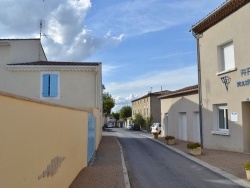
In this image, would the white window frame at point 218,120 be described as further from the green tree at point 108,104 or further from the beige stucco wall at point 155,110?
the green tree at point 108,104

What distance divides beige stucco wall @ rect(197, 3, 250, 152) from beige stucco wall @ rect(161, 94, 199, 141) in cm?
401

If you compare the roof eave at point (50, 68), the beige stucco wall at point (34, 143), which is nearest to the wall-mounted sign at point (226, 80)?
the roof eave at point (50, 68)

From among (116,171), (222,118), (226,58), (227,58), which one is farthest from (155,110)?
(116,171)

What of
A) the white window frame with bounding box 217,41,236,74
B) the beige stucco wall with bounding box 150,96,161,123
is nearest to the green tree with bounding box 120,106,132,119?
the beige stucco wall with bounding box 150,96,161,123

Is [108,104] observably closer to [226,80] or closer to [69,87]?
[69,87]

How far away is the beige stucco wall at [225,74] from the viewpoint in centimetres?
1572

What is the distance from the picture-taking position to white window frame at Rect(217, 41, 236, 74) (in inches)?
671

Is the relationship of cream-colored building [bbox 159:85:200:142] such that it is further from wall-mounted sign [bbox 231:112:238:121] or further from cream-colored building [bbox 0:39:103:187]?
cream-colored building [bbox 0:39:103:187]

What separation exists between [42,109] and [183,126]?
71.9 feet

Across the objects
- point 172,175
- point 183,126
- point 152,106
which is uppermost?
point 152,106

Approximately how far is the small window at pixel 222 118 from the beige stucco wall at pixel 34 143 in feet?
35.1

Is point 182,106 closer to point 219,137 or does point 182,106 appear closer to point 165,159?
point 219,137

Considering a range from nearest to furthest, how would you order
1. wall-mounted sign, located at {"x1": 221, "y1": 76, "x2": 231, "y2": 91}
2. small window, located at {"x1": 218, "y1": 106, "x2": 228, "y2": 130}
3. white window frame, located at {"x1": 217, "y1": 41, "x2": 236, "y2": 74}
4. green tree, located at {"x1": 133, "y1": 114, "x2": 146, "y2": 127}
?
1. wall-mounted sign, located at {"x1": 221, "y1": 76, "x2": 231, "y2": 91}
2. white window frame, located at {"x1": 217, "y1": 41, "x2": 236, "y2": 74}
3. small window, located at {"x1": 218, "y1": 106, "x2": 228, "y2": 130}
4. green tree, located at {"x1": 133, "y1": 114, "x2": 146, "y2": 127}

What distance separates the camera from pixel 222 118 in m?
18.3
